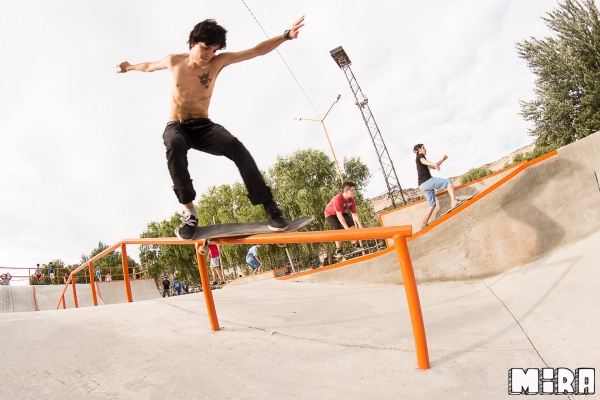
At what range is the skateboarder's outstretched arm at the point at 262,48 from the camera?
2.54 m

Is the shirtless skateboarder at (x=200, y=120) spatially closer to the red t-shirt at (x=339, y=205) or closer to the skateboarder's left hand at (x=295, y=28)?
the skateboarder's left hand at (x=295, y=28)

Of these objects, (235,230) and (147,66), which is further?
(147,66)

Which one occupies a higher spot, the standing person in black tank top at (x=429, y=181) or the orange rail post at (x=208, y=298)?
the standing person in black tank top at (x=429, y=181)

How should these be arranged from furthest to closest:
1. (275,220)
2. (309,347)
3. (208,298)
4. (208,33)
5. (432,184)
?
(432,184) → (208,298) → (275,220) → (208,33) → (309,347)

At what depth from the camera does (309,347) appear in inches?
85.8

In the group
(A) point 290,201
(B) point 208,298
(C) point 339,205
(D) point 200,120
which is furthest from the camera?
(A) point 290,201

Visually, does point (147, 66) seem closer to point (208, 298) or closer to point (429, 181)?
point (208, 298)

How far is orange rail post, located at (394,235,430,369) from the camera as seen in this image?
1.71 meters

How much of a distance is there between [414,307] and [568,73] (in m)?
23.0

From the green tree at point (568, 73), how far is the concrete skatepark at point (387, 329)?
17656mm

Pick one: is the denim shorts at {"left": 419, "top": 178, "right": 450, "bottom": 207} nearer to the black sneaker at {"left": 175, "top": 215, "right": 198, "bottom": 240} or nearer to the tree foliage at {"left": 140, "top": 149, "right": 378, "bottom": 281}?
the black sneaker at {"left": 175, "top": 215, "right": 198, "bottom": 240}

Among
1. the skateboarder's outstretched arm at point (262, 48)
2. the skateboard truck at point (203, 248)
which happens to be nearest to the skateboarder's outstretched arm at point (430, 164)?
the skateboarder's outstretched arm at point (262, 48)

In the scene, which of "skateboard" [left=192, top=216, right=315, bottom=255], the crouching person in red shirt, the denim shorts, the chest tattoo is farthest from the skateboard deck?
the denim shorts

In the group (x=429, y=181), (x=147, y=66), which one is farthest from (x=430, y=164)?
(x=147, y=66)
